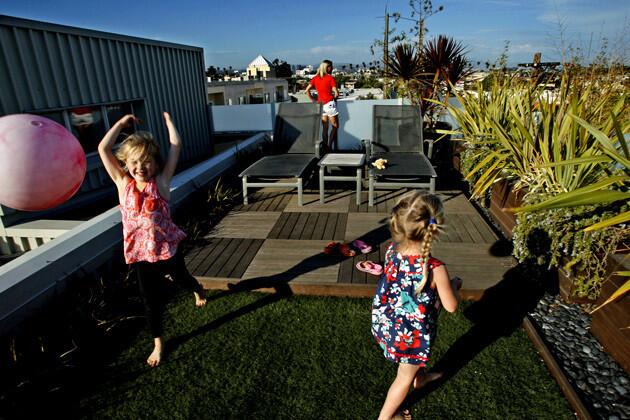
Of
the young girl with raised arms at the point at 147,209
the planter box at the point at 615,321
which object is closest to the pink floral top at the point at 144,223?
the young girl with raised arms at the point at 147,209

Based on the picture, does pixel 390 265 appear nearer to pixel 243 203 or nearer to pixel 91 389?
pixel 91 389

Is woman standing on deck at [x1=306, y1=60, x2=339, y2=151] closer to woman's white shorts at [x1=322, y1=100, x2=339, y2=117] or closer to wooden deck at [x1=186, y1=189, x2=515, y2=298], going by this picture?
woman's white shorts at [x1=322, y1=100, x2=339, y2=117]

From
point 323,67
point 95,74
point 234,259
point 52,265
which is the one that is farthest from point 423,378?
point 323,67

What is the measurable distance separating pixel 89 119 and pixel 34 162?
13.8ft

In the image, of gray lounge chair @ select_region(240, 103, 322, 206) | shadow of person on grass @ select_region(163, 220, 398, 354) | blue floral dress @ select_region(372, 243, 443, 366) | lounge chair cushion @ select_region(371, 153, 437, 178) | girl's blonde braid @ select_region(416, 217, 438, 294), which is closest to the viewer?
girl's blonde braid @ select_region(416, 217, 438, 294)

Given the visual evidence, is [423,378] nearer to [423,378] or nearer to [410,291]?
[423,378]

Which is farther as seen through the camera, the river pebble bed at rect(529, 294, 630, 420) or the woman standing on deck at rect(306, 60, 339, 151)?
the woman standing on deck at rect(306, 60, 339, 151)

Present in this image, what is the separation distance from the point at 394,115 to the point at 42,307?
5.48m

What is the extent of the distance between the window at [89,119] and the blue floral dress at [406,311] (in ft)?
14.8

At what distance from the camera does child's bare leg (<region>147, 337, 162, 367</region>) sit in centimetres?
251

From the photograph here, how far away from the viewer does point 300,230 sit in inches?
171

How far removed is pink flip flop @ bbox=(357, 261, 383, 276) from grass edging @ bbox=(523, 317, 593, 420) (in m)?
1.15

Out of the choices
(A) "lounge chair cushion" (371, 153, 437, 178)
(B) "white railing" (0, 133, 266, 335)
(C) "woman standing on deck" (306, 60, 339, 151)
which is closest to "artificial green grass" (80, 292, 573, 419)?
(B) "white railing" (0, 133, 266, 335)

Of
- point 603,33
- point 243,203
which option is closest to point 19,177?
point 243,203
